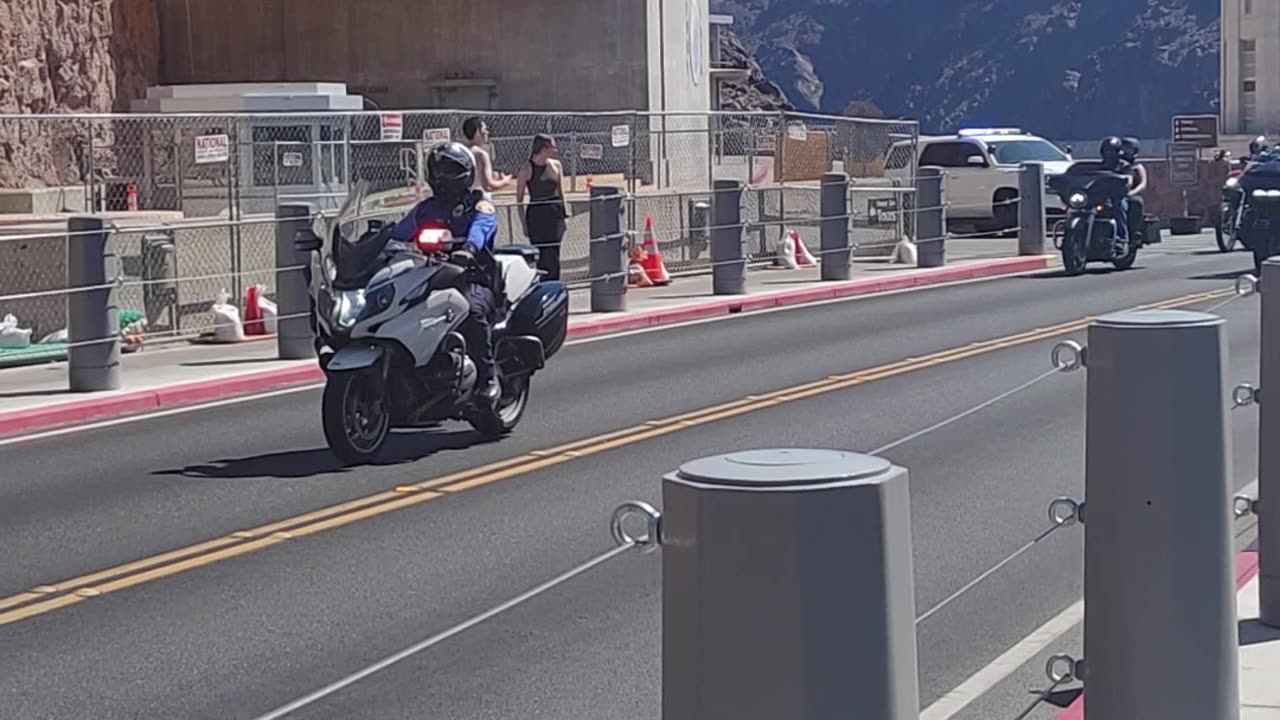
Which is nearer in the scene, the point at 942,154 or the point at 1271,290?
the point at 1271,290

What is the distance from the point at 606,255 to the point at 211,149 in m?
4.12

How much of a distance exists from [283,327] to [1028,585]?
9.36m

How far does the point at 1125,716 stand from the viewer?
17.8ft

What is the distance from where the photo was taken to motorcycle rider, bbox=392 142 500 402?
39.1 feet

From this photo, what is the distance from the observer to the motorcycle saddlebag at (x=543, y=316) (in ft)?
41.7

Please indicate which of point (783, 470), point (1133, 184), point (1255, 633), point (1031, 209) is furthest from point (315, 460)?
point (1031, 209)

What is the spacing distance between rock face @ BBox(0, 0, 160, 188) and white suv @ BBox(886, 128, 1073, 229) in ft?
48.9

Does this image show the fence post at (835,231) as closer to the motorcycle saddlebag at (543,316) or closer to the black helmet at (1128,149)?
the black helmet at (1128,149)

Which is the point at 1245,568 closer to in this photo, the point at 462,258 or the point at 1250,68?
the point at 462,258

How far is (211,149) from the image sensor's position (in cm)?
1983

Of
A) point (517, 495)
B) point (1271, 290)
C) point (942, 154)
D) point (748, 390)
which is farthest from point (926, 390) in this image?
point (942, 154)

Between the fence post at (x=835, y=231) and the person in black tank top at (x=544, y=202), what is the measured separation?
499 cm

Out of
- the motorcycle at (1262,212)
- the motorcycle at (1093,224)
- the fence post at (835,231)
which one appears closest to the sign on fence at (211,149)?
the fence post at (835,231)

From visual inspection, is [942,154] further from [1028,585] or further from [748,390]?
[1028,585]
